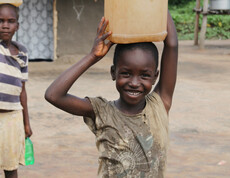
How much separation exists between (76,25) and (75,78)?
30.8ft

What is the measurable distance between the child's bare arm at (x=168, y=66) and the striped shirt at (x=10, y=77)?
1.12m

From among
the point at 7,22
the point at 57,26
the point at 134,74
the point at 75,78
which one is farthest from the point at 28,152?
the point at 57,26

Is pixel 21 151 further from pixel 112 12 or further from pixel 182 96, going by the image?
pixel 182 96

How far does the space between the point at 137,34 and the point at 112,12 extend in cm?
14

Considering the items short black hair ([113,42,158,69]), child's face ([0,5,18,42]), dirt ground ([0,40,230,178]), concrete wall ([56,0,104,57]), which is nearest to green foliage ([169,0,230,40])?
concrete wall ([56,0,104,57])

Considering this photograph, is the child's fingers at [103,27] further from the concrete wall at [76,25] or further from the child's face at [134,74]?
the concrete wall at [76,25]

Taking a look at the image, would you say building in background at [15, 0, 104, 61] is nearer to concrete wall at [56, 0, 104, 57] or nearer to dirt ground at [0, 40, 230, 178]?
concrete wall at [56, 0, 104, 57]

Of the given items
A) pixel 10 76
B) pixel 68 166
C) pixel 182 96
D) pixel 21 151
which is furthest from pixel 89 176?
pixel 182 96

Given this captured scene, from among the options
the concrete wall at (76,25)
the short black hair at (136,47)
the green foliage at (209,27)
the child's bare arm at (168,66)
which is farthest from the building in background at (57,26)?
the green foliage at (209,27)

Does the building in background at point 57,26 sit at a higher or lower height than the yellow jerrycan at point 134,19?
lower

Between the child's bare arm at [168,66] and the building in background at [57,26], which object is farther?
the building in background at [57,26]

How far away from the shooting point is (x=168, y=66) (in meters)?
2.15

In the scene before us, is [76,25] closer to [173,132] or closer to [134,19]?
[173,132]

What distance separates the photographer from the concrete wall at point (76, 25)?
11.0 meters
